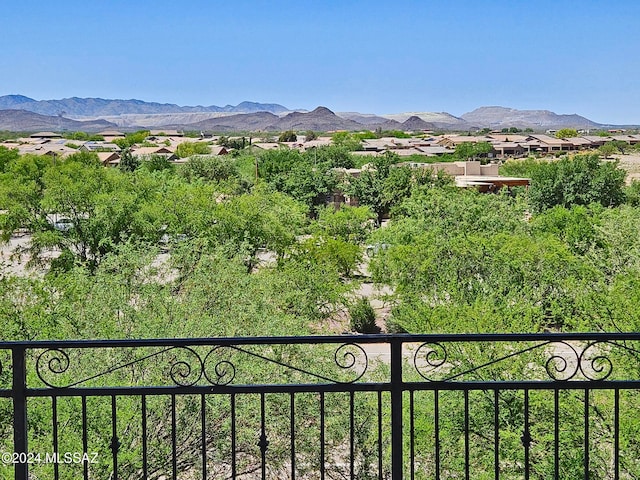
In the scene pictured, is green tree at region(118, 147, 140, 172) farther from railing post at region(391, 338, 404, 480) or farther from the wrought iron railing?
railing post at region(391, 338, 404, 480)

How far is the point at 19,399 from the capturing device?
2.14 metres

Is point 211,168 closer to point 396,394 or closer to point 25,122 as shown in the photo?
point 396,394

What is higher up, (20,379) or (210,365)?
(20,379)

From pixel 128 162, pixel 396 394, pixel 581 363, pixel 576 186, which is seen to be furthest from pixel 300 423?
pixel 128 162

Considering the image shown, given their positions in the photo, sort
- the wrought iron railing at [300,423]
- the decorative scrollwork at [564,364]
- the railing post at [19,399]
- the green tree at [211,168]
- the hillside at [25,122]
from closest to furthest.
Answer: the railing post at [19,399], the decorative scrollwork at [564,364], the wrought iron railing at [300,423], the green tree at [211,168], the hillside at [25,122]

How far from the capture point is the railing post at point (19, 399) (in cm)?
211

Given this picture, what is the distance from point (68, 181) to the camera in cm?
2384

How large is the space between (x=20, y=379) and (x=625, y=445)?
9822 mm

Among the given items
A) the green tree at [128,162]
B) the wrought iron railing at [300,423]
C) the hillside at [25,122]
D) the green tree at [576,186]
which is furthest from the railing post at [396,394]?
the hillside at [25,122]

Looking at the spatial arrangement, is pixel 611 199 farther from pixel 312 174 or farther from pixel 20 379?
pixel 20 379

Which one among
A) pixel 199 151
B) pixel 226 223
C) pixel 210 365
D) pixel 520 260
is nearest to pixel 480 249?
pixel 520 260

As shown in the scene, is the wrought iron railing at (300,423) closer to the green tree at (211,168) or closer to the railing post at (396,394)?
the railing post at (396,394)

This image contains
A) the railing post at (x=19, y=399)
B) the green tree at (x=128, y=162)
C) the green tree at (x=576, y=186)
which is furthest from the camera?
the green tree at (x=128, y=162)

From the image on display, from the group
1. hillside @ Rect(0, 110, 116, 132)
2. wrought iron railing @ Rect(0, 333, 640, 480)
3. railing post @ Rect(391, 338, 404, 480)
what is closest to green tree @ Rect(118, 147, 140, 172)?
wrought iron railing @ Rect(0, 333, 640, 480)
